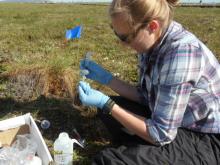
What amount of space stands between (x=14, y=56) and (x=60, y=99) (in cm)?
190

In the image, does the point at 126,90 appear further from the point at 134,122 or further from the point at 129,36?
the point at 129,36

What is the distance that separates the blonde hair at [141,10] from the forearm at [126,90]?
1000 mm

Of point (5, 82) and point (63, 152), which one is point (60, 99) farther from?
point (63, 152)

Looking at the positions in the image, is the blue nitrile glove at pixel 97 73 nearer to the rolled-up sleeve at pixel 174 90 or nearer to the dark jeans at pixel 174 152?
the dark jeans at pixel 174 152

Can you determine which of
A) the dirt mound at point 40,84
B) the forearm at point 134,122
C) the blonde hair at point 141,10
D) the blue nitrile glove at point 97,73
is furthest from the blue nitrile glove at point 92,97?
the dirt mound at point 40,84

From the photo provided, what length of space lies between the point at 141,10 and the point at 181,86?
52 centimetres

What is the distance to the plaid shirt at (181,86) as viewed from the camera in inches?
93.4

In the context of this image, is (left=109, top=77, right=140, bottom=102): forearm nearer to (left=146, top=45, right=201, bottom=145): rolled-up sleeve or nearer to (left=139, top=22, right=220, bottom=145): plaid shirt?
(left=139, top=22, right=220, bottom=145): plaid shirt

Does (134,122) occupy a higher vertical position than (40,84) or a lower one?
higher

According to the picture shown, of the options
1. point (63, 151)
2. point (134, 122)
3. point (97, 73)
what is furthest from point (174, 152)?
point (97, 73)

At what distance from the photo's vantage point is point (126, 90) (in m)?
3.30

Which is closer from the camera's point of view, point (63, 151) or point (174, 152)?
point (174, 152)

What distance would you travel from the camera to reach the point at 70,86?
409cm

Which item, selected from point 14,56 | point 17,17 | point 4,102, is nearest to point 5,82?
point 4,102
